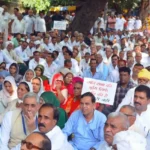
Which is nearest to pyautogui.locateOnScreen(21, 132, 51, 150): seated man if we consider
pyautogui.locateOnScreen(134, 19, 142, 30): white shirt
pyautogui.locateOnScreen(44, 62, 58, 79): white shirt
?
pyautogui.locateOnScreen(44, 62, 58, 79): white shirt

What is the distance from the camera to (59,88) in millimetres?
7176

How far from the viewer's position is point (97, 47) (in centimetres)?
1390

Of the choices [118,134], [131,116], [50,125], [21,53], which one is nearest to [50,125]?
[50,125]

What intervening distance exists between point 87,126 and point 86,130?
0.16 ft

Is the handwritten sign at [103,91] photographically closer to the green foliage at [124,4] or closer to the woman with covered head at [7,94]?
the woman with covered head at [7,94]

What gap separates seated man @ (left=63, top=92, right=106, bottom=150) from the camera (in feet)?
16.4

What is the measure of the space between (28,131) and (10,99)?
192cm

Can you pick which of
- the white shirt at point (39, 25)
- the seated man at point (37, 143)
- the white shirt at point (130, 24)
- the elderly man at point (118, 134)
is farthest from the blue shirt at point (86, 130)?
the white shirt at point (130, 24)

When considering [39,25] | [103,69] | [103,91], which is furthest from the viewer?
[39,25]

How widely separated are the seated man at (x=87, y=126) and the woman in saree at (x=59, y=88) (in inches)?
64.4

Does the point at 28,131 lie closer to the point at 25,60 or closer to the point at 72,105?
the point at 72,105

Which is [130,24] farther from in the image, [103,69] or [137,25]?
[103,69]

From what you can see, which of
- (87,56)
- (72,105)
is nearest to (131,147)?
(72,105)

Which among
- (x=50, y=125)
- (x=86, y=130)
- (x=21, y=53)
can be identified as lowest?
(x=86, y=130)
